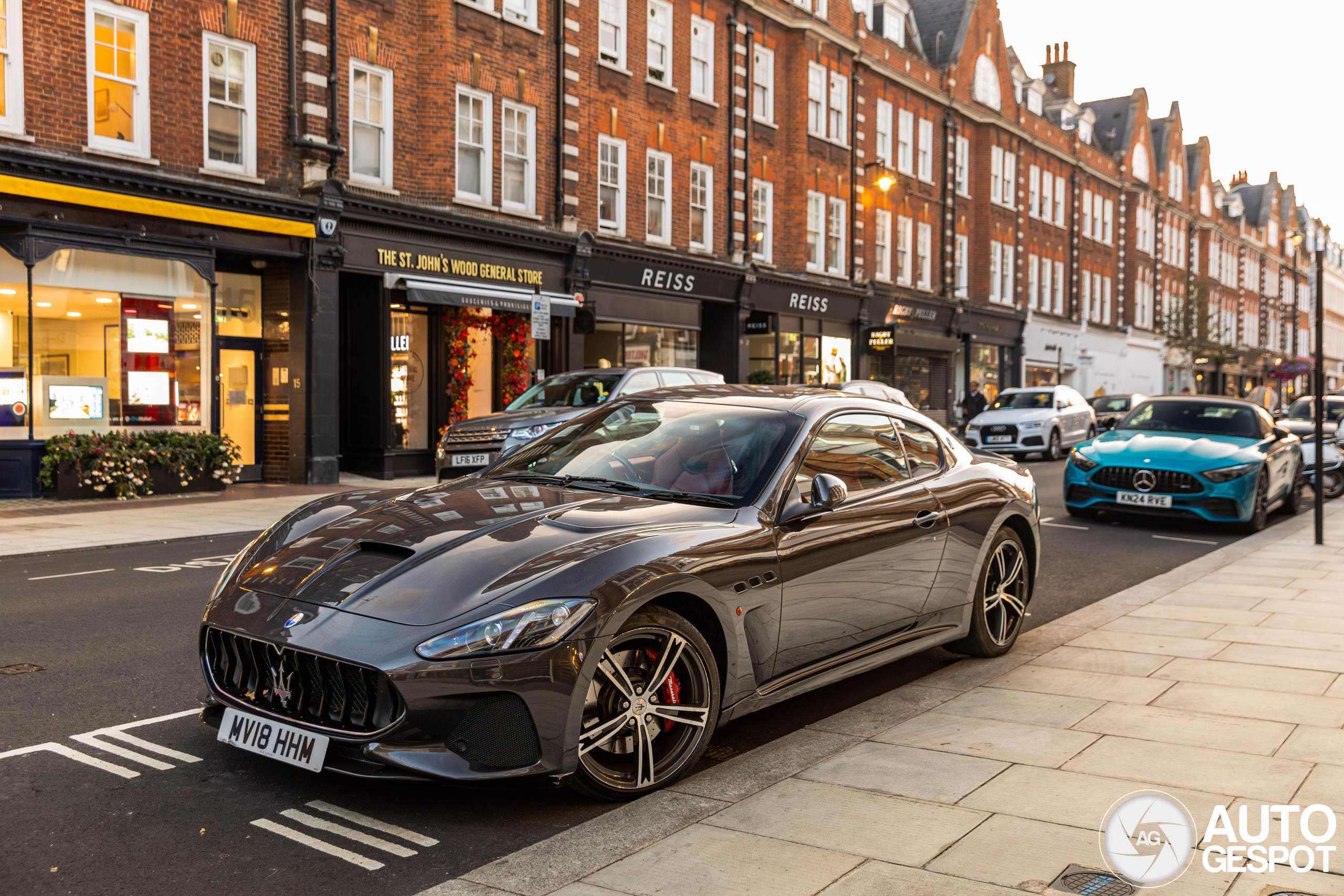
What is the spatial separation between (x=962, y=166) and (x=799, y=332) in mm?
13151

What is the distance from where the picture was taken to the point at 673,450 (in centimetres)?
506

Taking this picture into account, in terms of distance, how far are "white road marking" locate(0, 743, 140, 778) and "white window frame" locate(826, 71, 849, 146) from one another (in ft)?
97.9

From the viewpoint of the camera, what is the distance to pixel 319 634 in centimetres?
373

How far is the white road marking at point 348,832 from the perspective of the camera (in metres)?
3.56

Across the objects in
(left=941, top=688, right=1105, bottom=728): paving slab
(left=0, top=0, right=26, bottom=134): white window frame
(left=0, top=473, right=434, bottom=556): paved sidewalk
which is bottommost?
(left=0, top=473, right=434, bottom=556): paved sidewalk

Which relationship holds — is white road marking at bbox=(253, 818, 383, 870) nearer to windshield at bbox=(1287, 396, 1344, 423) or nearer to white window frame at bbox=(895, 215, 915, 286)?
windshield at bbox=(1287, 396, 1344, 423)

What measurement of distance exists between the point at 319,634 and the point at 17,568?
23.9 ft

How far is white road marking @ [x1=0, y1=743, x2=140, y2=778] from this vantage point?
4.23 m

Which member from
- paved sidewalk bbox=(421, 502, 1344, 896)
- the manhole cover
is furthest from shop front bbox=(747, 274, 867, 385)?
the manhole cover

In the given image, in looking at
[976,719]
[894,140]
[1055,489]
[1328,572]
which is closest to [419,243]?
[1055,489]

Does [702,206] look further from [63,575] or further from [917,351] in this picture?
[63,575]

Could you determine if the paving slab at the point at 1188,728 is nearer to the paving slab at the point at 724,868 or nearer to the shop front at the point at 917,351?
the paving slab at the point at 724,868

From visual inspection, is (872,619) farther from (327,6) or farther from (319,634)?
(327,6)

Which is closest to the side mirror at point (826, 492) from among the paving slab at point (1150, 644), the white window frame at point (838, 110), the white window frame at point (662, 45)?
the paving slab at point (1150, 644)
